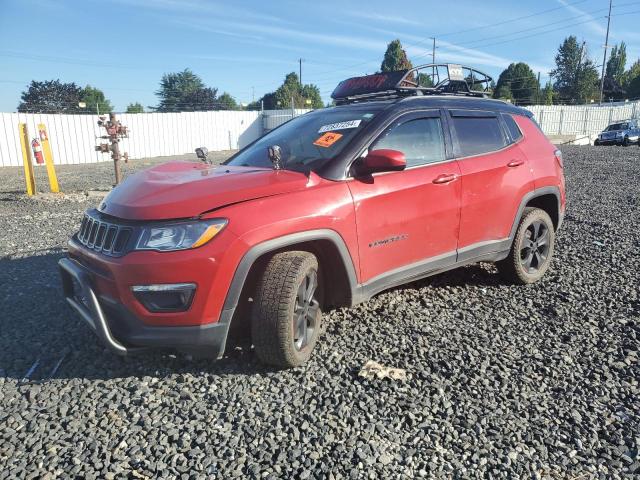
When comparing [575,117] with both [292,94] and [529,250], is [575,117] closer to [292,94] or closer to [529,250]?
[292,94]

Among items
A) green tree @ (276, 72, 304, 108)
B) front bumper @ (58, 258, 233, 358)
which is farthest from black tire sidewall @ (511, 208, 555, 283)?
green tree @ (276, 72, 304, 108)

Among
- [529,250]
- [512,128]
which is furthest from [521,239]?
[512,128]

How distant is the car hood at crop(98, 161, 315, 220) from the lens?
267 centimetres

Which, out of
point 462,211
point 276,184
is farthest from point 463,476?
point 462,211

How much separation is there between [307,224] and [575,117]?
4529cm

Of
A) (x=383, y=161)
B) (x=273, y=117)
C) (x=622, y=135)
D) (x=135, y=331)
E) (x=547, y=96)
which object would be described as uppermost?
(x=547, y=96)

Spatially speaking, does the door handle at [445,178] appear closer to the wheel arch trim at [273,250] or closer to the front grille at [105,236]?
the wheel arch trim at [273,250]

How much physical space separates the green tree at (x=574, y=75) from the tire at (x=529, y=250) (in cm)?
7432

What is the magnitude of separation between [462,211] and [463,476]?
2.15 meters

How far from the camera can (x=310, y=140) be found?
3686 millimetres

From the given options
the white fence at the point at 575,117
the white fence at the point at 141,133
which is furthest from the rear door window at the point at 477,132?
the white fence at the point at 575,117

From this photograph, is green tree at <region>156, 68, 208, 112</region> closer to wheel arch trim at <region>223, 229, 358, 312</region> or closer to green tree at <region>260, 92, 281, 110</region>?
green tree at <region>260, 92, 281, 110</region>

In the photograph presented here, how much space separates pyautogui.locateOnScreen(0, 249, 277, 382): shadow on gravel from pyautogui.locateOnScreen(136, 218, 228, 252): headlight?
0.84 m

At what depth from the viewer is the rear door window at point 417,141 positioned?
11.4ft
